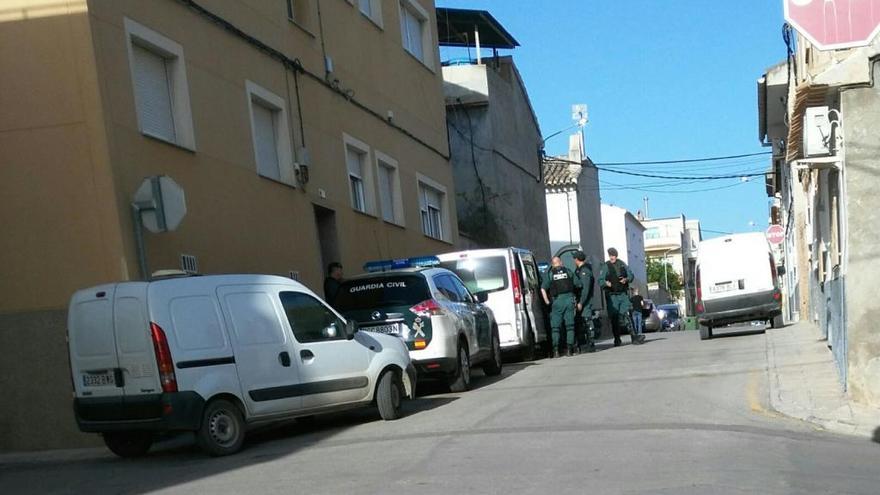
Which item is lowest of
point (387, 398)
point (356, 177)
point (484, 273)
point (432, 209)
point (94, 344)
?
point (387, 398)

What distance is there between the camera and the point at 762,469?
7074 mm

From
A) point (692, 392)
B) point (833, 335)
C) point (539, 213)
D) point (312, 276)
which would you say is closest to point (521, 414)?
point (692, 392)

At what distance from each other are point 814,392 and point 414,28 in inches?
697

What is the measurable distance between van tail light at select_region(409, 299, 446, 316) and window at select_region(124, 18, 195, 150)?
12.6 ft

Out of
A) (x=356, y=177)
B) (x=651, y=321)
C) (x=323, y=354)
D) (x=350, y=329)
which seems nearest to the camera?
(x=323, y=354)

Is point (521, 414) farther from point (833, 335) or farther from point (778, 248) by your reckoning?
point (778, 248)

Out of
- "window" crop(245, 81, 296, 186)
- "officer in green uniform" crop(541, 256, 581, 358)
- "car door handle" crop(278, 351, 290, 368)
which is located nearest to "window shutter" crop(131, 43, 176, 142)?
"window" crop(245, 81, 296, 186)

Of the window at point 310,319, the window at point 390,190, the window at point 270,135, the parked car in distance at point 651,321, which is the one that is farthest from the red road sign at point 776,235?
the window at point 310,319

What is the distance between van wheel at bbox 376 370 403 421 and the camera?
11047mm

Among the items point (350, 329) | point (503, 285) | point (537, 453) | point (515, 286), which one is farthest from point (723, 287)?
point (537, 453)

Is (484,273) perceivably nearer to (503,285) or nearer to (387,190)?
(503,285)

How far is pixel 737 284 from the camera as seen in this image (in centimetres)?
2141

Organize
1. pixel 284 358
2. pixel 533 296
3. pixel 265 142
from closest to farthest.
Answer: pixel 284 358, pixel 265 142, pixel 533 296

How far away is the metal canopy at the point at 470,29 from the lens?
33.0 metres
